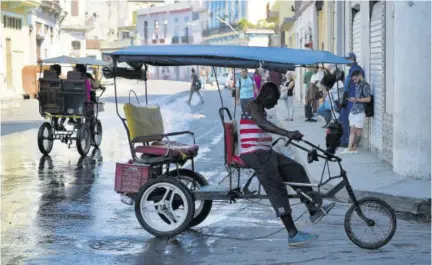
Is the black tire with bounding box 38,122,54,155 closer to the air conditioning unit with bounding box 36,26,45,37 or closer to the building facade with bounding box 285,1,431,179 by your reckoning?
the building facade with bounding box 285,1,431,179

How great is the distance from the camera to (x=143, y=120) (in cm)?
913

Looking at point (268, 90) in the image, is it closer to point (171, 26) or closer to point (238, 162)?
point (238, 162)

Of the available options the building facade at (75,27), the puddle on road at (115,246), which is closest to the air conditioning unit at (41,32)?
the building facade at (75,27)

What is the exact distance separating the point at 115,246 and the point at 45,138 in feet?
28.0

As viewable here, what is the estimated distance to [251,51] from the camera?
8.30 m

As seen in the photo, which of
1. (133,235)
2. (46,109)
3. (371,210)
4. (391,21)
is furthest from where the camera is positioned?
(46,109)

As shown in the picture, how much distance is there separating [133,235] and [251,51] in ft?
7.03

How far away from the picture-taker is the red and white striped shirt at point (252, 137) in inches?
316

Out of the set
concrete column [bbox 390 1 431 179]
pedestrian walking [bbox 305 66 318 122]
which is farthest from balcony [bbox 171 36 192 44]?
concrete column [bbox 390 1 431 179]

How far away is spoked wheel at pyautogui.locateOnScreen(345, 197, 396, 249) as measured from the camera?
7.84 metres

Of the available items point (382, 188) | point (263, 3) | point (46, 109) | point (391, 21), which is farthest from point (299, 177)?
point (263, 3)

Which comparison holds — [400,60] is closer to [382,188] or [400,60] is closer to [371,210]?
[382,188]

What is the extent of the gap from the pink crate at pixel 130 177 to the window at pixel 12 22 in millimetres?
43320

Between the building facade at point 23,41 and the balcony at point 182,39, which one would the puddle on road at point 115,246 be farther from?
the balcony at point 182,39
